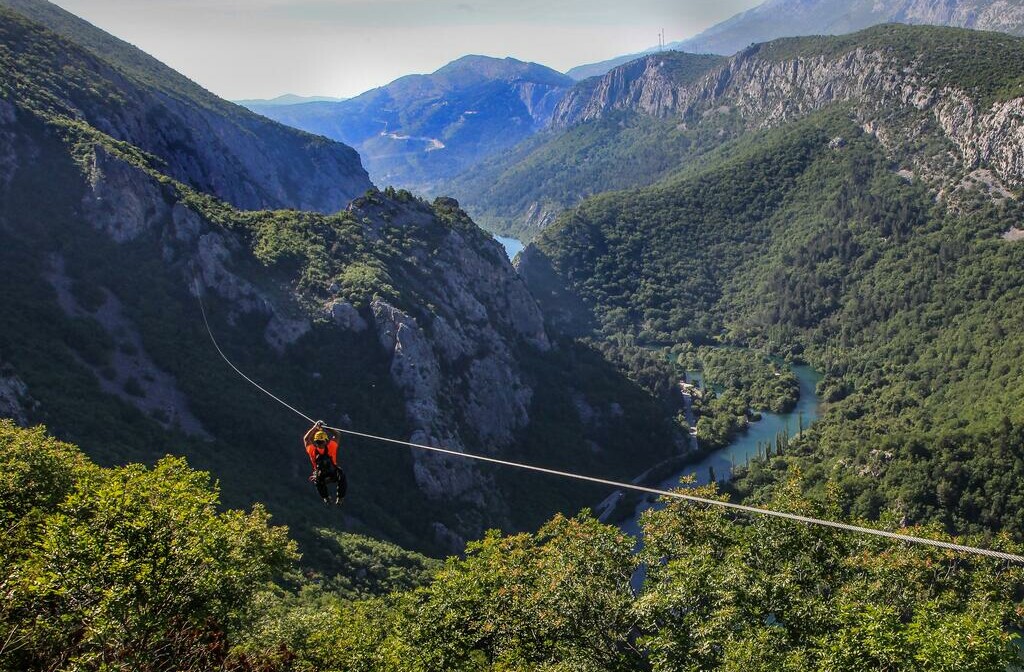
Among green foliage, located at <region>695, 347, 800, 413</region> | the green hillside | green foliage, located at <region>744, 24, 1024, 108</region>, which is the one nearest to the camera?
the green hillside

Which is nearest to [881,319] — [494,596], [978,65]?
[978,65]

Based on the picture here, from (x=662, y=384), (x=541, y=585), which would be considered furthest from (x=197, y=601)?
(x=662, y=384)

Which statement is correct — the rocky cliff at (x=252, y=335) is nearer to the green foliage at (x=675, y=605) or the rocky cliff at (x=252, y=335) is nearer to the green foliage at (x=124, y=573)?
the green foliage at (x=124, y=573)

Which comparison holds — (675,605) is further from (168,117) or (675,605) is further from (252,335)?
(168,117)

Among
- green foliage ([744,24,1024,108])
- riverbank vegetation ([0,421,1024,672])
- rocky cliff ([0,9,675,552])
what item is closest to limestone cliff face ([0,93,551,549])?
rocky cliff ([0,9,675,552])

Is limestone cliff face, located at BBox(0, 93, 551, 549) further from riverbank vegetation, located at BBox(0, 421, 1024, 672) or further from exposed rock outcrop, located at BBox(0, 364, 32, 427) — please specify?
riverbank vegetation, located at BBox(0, 421, 1024, 672)

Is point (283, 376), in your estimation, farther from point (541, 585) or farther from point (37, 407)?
point (541, 585)

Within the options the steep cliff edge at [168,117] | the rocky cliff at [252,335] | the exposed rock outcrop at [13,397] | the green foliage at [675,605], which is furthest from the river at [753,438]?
the steep cliff edge at [168,117]
